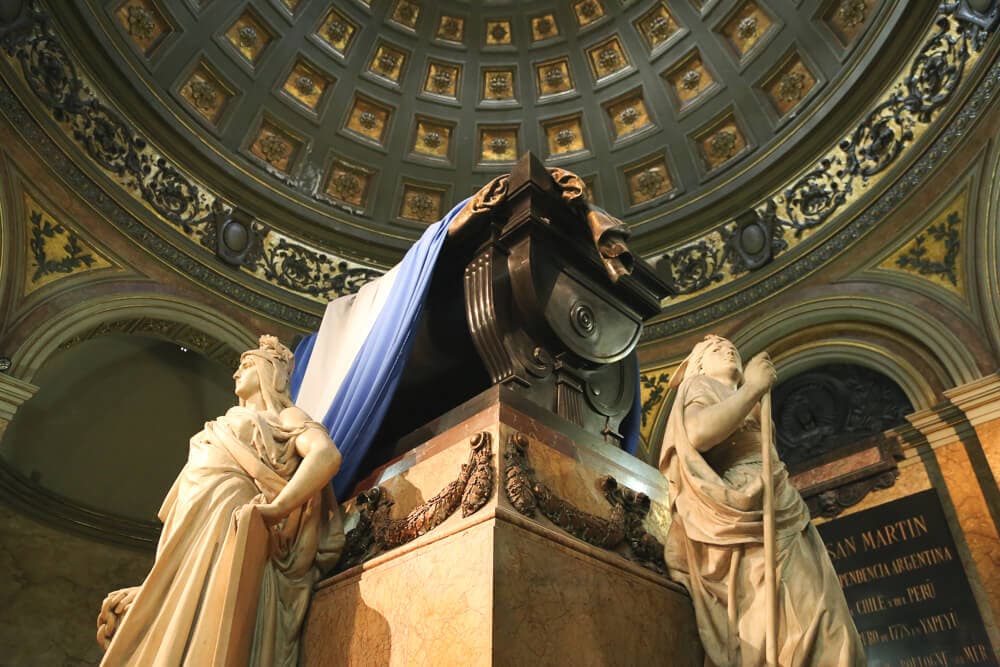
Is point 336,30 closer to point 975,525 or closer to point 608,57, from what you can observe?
point 608,57

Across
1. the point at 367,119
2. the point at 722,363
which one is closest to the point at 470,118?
the point at 367,119

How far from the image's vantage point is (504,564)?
6.64 feet

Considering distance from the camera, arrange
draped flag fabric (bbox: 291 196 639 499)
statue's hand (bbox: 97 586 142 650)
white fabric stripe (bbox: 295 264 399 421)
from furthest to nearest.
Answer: white fabric stripe (bbox: 295 264 399 421) < draped flag fabric (bbox: 291 196 639 499) < statue's hand (bbox: 97 586 142 650)

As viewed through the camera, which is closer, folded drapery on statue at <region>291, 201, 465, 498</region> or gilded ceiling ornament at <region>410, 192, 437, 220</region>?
folded drapery on statue at <region>291, 201, 465, 498</region>

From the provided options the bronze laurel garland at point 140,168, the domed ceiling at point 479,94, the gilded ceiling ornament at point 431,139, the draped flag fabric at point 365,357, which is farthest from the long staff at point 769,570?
the gilded ceiling ornament at point 431,139

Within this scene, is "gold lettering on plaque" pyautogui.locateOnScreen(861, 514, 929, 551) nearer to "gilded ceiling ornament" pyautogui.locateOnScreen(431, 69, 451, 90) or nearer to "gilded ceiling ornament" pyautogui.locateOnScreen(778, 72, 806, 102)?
"gilded ceiling ornament" pyautogui.locateOnScreen(778, 72, 806, 102)

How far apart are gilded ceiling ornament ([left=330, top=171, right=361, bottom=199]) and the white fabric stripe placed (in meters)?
6.97

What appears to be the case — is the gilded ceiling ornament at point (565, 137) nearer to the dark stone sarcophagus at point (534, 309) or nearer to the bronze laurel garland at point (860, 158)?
the bronze laurel garland at point (860, 158)

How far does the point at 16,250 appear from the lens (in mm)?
6684

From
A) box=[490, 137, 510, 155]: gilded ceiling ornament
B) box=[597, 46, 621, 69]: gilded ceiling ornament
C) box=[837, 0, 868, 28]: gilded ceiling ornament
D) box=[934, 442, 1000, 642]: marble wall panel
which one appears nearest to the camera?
box=[934, 442, 1000, 642]: marble wall panel

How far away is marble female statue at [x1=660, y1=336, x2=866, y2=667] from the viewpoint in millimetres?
2092

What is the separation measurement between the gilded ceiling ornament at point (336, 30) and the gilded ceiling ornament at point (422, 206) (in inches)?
92.6

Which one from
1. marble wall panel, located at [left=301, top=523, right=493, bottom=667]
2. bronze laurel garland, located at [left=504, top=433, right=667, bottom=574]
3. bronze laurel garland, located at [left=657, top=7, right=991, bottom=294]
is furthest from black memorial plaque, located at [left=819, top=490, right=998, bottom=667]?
marble wall panel, located at [left=301, top=523, right=493, bottom=667]

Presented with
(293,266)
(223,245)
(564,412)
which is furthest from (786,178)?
(564,412)
